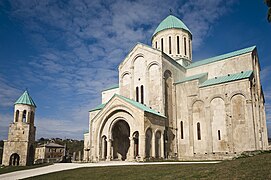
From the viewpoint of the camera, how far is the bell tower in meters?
37.5

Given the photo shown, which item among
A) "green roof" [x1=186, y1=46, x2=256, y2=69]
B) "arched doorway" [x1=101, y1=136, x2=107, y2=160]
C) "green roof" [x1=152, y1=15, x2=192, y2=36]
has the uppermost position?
"green roof" [x1=152, y1=15, x2=192, y2=36]

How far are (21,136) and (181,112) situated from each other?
2556 centimetres

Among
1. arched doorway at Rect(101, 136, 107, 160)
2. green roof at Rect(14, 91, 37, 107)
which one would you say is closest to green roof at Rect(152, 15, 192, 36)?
arched doorway at Rect(101, 136, 107, 160)

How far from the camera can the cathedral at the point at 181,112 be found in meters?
24.9

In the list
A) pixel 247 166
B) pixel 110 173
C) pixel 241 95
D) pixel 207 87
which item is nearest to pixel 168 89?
pixel 207 87

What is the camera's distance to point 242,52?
96.7 ft

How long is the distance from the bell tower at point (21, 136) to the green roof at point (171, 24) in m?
24.3

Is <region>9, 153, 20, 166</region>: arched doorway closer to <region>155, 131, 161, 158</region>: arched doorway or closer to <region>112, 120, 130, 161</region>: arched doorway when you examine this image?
<region>112, 120, 130, 161</region>: arched doorway

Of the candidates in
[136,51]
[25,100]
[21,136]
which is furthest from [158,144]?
[25,100]

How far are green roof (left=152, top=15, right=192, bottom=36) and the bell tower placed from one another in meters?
24.3

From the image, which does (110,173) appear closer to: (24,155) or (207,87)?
(207,87)

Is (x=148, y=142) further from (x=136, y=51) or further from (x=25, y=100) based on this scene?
(x=25, y=100)

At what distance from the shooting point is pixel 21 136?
38.4 meters

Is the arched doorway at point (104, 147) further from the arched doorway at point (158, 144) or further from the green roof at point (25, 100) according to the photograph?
the green roof at point (25, 100)
